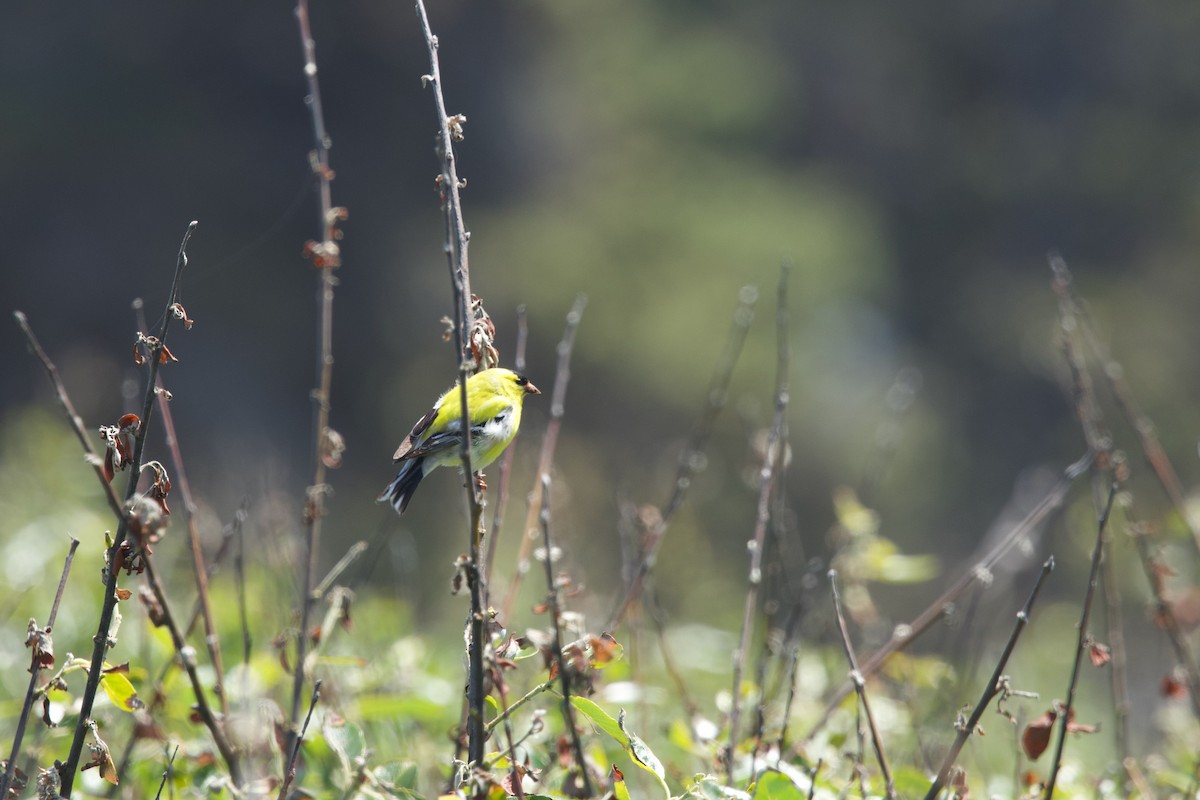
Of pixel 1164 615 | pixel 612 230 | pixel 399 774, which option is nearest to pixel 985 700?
pixel 399 774

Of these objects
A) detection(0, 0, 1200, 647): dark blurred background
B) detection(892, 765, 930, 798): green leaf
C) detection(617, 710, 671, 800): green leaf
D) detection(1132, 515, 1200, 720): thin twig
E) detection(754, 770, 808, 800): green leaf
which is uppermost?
detection(0, 0, 1200, 647): dark blurred background

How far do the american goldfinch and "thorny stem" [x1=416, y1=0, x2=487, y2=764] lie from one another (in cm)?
86

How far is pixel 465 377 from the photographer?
1.19 meters

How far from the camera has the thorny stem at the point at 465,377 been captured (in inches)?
47.1

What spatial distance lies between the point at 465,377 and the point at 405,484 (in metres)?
1.16

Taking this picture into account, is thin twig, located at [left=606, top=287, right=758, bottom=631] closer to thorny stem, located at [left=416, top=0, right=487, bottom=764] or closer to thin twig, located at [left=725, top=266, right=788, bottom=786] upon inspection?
thin twig, located at [left=725, top=266, right=788, bottom=786]

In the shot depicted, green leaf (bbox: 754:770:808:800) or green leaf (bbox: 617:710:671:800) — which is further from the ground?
green leaf (bbox: 754:770:808:800)

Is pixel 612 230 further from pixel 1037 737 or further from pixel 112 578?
pixel 112 578

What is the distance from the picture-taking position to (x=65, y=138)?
16688 millimetres

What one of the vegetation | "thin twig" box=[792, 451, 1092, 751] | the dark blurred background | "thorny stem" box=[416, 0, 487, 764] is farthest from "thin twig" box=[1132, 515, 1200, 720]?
the dark blurred background

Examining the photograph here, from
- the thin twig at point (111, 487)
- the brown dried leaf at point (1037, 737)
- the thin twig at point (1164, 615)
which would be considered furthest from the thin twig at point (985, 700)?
the thin twig at point (111, 487)

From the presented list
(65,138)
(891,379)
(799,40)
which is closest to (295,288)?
(65,138)

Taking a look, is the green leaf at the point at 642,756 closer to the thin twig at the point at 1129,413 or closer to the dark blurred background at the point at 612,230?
the thin twig at the point at 1129,413

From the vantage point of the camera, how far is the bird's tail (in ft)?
6.84
